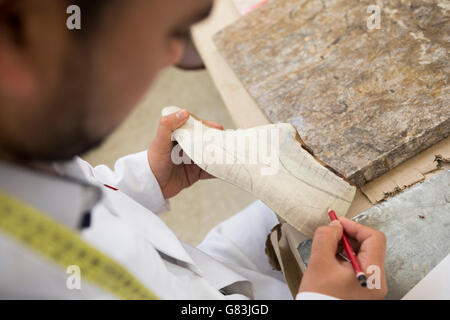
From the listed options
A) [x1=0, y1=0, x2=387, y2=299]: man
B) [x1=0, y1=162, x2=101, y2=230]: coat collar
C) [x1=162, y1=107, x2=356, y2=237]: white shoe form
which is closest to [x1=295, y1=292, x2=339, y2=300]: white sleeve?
[x1=0, y1=0, x2=387, y2=299]: man

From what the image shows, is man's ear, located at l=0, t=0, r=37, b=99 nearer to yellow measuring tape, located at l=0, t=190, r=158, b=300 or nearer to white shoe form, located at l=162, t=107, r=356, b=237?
yellow measuring tape, located at l=0, t=190, r=158, b=300

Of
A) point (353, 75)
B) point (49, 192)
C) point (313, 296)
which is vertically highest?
point (49, 192)

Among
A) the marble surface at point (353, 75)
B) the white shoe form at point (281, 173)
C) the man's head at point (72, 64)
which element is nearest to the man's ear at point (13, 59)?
the man's head at point (72, 64)

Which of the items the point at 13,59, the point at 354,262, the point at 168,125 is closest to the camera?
the point at 13,59

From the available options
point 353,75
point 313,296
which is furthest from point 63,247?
point 353,75

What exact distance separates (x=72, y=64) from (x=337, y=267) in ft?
1.26

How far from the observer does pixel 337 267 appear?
459mm

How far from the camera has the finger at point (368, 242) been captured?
18.2 inches

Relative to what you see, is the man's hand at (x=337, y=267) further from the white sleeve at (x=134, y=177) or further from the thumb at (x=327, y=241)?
the white sleeve at (x=134, y=177)

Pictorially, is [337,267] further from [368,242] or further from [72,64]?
[72,64]

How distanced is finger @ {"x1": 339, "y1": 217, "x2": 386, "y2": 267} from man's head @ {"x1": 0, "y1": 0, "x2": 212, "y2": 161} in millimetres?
354

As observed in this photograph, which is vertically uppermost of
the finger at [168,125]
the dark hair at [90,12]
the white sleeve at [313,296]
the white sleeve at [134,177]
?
the dark hair at [90,12]

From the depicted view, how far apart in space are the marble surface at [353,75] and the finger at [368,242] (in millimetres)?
119
